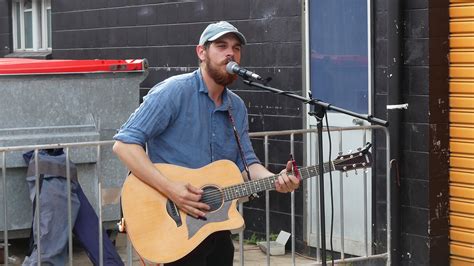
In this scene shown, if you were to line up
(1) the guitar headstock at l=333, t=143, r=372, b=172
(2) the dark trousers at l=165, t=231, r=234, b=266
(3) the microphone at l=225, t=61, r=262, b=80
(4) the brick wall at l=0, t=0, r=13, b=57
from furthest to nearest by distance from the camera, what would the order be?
(4) the brick wall at l=0, t=0, r=13, b=57 < (1) the guitar headstock at l=333, t=143, r=372, b=172 < (2) the dark trousers at l=165, t=231, r=234, b=266 < (3) the microphone at l=225, t=61, r=262, b=80

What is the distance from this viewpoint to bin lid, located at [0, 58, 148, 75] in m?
8.30

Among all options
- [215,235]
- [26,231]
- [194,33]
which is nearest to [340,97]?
[194,33]

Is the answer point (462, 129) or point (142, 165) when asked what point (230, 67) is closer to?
point (142, 165)

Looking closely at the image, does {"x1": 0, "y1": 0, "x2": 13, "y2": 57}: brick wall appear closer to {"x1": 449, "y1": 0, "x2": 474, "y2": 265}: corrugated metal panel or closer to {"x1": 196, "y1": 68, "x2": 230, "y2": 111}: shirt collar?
{"x1": 449, "y1": 0, "x2": 474, "y2": 265}: corrugated metal panel

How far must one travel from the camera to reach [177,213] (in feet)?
17.7

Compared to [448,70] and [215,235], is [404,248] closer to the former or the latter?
[448,70]

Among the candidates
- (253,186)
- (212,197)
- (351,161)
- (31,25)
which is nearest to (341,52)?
(351,161)

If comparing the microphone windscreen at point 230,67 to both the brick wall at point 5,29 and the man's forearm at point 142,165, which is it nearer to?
the man's forearm at point 142,165

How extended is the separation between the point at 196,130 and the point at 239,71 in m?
0.48

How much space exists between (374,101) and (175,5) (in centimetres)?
294

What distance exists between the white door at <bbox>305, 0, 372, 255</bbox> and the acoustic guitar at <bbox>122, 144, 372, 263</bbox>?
101 inches

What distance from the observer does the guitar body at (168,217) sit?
5.35 metres

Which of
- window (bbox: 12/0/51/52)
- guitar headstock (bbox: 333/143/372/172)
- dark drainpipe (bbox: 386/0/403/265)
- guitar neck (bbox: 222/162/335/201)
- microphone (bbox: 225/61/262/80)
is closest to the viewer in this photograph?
microphone (bbox: 225/61/262/80)

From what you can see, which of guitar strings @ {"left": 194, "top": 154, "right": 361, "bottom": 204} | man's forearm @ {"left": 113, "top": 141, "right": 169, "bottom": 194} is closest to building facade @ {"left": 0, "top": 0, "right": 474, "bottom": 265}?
guitar strings @ {"left": 194, "top": 154, "right": 361, "bottom": 204}
